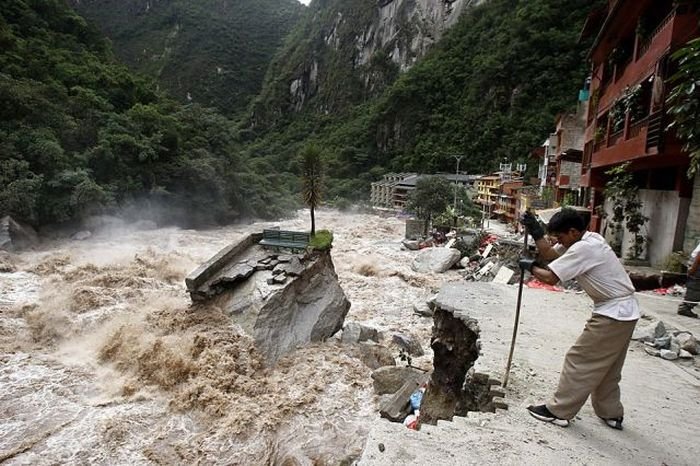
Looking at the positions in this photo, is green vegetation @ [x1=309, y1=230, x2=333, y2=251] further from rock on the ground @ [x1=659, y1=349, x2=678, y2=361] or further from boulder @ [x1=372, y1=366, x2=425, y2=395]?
rock on the ground @ [x1=659, y1=349, x2=678, y2=361]

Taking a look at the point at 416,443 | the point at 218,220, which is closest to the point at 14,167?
the point at 218,220

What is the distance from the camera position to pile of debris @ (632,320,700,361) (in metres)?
5.20

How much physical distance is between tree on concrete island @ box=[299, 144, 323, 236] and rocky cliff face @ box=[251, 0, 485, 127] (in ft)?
258

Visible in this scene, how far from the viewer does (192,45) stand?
101562 millimetres

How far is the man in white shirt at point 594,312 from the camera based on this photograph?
3.08 metres

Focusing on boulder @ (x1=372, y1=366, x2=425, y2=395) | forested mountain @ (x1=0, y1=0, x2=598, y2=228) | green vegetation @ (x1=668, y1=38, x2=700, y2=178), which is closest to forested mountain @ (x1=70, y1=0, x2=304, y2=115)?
forested mountain @ (x1=0, y1=0, x2=598, y2=228)

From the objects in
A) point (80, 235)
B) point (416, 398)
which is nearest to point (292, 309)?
point (416, 398)

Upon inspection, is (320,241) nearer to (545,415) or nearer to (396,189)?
(545,415)

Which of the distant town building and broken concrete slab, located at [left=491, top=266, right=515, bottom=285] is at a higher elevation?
the distant town building

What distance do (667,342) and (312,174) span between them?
10420 millimetres

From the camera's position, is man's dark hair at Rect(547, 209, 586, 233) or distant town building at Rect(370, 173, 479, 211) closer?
man's dark hair at Rect(547, 209, 586, 233)

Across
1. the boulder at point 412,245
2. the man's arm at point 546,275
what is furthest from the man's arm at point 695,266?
the boulder at point 412,245

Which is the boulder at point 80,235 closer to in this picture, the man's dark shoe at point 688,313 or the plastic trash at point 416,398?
the plastic trash at point 416,398

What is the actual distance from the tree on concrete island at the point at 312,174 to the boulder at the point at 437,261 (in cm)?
690
